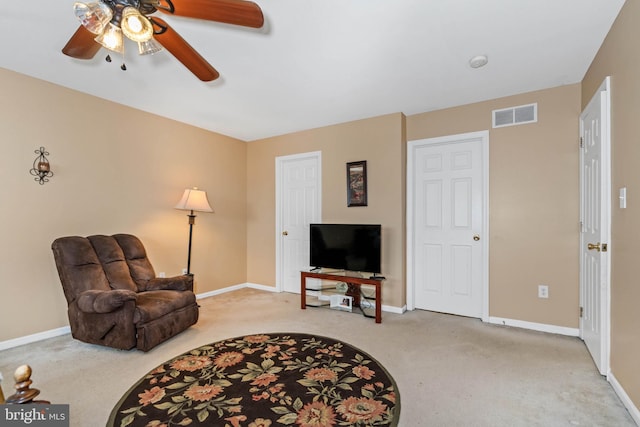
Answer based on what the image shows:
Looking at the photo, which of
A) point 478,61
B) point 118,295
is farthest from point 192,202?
point 478,61

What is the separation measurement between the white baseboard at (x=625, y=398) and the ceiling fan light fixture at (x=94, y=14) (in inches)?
139

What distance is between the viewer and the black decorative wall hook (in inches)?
116

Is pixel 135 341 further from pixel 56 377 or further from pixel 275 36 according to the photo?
pixel 275 36

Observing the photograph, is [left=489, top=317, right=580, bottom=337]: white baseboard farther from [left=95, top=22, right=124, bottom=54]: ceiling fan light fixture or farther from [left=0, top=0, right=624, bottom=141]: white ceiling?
[left=95, top=22, right=124, bottom=54]: ceiling fan light fixture

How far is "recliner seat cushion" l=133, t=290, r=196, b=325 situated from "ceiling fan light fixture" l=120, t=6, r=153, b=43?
2127 millimetres

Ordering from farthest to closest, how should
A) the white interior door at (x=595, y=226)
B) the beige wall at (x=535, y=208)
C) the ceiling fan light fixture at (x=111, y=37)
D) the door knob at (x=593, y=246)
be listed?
the beige wall at (x=535, y=208) < the door knob at (x=593, y=246) < the white interior door at (x=595, y=226) < the ceiling fan light fixture at (x=111, y=37)

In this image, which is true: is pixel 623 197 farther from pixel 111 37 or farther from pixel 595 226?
pixel 111 37

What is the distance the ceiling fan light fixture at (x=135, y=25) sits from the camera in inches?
58.5

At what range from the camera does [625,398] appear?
6.27 feet

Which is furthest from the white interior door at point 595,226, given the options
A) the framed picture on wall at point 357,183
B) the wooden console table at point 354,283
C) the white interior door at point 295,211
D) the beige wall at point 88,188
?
the beige wall at point 88,188

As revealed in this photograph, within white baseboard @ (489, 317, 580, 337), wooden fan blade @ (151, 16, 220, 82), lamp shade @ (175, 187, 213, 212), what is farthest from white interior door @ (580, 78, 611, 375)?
lamp shade @ (175, 187, 213, 212)

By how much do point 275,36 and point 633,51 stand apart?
2.24m

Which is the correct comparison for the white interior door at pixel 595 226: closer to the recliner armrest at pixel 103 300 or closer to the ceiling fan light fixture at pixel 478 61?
the ceiling fan light fixture at pixel 478 61

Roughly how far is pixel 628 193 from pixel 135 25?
2948 millimetres
